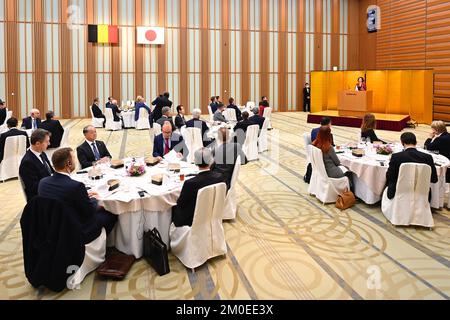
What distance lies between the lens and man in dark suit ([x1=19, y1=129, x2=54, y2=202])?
178 inches

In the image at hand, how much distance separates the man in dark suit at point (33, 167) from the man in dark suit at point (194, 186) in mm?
1677

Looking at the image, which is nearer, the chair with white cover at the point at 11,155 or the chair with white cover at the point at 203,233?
the chair with white cover at the point at 203,233

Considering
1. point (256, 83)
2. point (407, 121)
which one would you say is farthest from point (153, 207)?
point (256, 83)

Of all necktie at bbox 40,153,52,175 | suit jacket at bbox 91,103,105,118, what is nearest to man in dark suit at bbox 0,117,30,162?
necktie at bbox 40,153,52,175

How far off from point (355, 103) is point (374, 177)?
9.68 m

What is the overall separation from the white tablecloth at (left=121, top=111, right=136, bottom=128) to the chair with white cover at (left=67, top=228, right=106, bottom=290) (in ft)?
34.9

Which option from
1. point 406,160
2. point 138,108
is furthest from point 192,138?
point 138,108

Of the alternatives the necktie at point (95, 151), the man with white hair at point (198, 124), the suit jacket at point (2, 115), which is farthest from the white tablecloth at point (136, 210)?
the suit jacket at point (2, 115)

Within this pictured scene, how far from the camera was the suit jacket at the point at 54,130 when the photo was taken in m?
9.48

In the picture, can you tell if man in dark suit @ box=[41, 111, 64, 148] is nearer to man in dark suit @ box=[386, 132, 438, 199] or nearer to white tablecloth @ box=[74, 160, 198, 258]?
white tablecloth @ box=[74, 160, 198, 258]

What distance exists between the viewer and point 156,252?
3.93 metres

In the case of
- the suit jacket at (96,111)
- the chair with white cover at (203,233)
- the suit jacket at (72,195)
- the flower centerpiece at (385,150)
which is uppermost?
the suit jacket at (96,111)

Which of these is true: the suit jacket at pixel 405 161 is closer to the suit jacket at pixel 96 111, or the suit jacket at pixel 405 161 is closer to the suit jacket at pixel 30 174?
the suit jacket at pixel 30 174

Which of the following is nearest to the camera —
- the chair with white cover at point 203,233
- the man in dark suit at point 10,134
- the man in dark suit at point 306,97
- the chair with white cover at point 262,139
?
the chair with white cover at point 203,233
